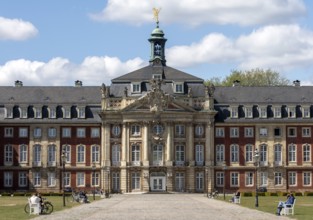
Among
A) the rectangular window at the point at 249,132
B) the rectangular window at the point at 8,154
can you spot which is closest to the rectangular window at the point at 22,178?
the rectangular window at the point at 8,154

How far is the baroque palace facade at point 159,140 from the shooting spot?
110938 mm

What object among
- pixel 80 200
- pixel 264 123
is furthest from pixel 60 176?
pixel 80 200

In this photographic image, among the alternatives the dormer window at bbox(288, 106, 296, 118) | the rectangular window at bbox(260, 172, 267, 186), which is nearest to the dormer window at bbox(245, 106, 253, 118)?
the dormer window at bbox(288, 106, 296, 118)

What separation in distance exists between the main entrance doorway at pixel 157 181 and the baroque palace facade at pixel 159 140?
0.45 feet

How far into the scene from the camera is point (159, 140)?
11069cm

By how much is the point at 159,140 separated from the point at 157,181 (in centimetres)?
569

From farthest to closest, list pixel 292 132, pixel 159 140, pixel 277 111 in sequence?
pixel 292 132, pixel 277 111, pixel 159 140

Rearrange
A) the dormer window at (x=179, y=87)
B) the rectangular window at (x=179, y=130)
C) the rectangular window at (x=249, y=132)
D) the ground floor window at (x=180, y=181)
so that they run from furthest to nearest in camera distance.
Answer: the rectangular window at (x=249, y=132) < the dormer window at (x=179, y=87) < the rectangular window at (x=179, y=130) < the ground floor window at (x=180, y=181)

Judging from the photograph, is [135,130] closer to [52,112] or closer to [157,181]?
[157,181]

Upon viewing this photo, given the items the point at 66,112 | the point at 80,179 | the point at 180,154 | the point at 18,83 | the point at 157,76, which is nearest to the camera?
the point at 180,154

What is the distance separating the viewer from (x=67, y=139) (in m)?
113

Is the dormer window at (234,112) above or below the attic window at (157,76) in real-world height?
below

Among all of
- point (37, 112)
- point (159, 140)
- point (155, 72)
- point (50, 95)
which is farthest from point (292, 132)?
point (37, 112)

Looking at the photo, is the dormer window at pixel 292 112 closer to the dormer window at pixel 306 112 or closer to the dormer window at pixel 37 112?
the dormer window at pixel 306 112
